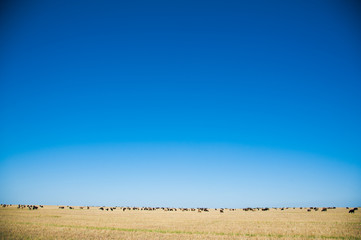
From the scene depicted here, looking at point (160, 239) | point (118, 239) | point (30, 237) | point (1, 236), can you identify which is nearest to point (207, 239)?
point (160, 239)

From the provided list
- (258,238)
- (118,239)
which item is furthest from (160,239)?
(258,238)

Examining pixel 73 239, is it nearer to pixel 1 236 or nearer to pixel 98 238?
pixel 98 238

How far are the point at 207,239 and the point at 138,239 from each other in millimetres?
6812

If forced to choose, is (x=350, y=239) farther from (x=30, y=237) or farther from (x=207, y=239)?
(x=30, y=237)

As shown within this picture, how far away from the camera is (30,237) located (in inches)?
805

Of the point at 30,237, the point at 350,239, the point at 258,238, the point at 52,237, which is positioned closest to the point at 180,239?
the point at 258,238

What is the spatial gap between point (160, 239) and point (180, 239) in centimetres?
199

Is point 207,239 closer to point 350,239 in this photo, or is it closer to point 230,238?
point 230,238

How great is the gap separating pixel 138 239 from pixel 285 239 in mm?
14297

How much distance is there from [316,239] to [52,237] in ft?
85.4

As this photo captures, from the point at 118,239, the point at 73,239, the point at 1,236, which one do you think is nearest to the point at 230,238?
the point at 118,239

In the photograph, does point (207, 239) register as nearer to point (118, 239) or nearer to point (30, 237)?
point (118, 239)

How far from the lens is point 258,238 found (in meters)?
20.8

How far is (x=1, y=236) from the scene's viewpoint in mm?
20391
